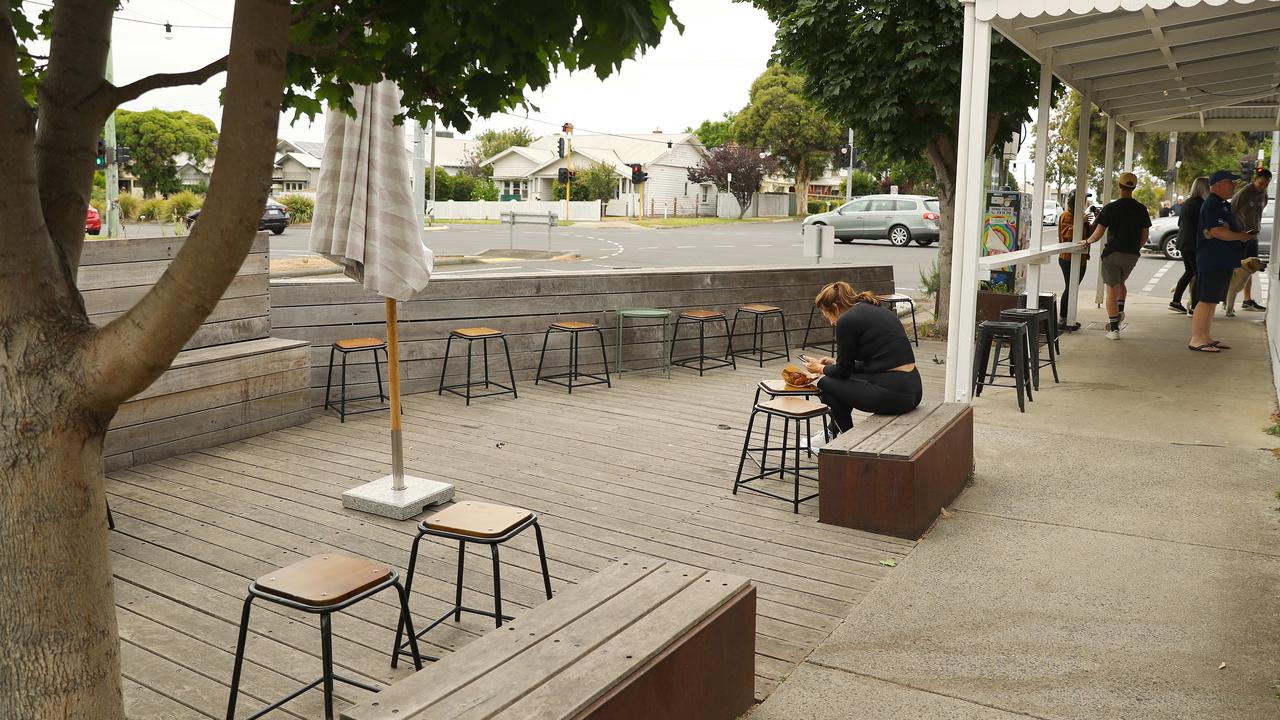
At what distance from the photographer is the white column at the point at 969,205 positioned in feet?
23.3

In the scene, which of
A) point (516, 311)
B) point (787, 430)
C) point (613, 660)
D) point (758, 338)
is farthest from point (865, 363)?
point (758, 338)

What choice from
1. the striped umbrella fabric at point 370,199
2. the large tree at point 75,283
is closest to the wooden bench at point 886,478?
the striped umbrella fabric at point 370,199

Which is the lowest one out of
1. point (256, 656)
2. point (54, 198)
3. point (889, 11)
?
point (256, 656)

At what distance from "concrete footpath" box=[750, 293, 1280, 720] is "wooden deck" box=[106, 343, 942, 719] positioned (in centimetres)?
26

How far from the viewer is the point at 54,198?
2.44m

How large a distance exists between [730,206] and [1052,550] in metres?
57.3

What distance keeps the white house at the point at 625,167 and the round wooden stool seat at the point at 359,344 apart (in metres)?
55.3

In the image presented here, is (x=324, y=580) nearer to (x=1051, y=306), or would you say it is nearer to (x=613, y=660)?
(x=613, y=660)

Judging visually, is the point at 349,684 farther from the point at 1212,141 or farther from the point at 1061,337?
the point at 1212,141

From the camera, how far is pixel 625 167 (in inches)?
2682

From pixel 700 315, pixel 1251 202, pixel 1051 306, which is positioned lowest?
pixel 700 315

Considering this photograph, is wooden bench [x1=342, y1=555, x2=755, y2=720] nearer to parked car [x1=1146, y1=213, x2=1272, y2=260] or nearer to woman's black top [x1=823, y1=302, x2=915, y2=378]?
woman's black top [x1=823, y1=302, x2=915, y2=378]

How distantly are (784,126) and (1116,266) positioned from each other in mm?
→ 50486

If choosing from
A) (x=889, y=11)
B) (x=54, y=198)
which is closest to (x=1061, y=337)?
(x=889, y=11)
